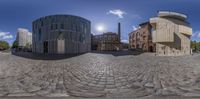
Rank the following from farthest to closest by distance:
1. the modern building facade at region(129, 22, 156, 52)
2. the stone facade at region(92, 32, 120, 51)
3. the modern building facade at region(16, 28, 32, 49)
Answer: the stone facade at region(92, 32, 120, 51) → the modern building facade at region(129, 22, 156, 52) → the modern building facade at region(16, 28, 32, 49)

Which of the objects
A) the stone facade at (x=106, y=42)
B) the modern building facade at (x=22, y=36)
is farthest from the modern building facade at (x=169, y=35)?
the stone facade at (x=106, y=42)

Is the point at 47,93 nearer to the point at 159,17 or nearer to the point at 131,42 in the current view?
A: the point at 159,17

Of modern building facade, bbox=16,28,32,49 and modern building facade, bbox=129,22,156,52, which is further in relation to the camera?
modern building facade, bbox=129,22,156,52

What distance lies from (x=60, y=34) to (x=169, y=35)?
1790cm

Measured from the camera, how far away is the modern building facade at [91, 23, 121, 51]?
51125 millimetres

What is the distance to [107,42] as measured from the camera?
52.3 m

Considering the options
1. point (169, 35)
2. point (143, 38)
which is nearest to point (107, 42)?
point (143, 38)

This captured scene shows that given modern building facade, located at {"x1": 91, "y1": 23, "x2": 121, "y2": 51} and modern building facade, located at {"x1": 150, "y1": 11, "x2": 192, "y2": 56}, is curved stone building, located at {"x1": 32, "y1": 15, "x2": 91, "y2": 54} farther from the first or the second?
modern building facade, located at {"x1": 91, "y1": 23, "x2": 121, "y2": 51}

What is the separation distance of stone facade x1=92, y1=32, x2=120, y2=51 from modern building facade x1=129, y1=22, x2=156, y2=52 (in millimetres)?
5283

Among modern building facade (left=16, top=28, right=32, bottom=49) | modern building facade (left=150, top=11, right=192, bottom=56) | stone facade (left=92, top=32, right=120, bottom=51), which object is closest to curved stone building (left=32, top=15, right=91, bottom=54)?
modern building facade (left=16, top=28, right=32, bottom=49)

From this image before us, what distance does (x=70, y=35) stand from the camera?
3144 centimetres

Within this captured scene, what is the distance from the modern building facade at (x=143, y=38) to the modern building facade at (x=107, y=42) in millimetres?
4761

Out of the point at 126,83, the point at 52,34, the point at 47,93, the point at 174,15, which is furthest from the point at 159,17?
the point at 47,93

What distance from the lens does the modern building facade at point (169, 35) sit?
22703mm
